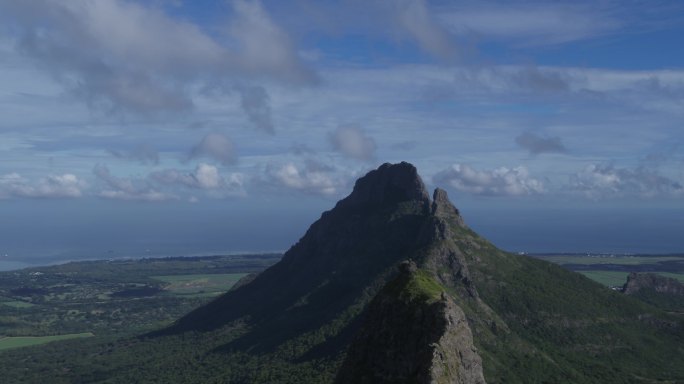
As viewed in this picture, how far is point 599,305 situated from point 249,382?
78995mm

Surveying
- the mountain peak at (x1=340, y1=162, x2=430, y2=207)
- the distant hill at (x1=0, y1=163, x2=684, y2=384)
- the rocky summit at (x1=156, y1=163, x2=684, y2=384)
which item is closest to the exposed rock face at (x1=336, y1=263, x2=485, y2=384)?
the rocky summit at (x1=156, y1=163, x2=684, y2=384)

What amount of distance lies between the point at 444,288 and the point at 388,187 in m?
93.7

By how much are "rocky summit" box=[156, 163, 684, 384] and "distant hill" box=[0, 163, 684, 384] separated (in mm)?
342

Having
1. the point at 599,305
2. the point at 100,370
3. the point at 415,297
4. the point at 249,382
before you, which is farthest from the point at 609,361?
the point at 100,370

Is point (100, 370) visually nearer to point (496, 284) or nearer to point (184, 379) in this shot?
point (184, 379)

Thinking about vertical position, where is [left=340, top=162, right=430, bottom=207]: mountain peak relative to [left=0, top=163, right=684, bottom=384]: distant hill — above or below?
above

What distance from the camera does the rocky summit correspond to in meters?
122

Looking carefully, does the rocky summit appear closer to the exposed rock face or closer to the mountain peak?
the mountain peak

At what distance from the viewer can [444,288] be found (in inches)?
3354

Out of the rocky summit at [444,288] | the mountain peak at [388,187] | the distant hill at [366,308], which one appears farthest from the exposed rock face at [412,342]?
the mountain peak at [388,187]

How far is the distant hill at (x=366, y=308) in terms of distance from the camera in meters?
123

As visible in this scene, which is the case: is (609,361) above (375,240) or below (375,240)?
below

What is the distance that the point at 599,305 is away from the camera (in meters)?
150

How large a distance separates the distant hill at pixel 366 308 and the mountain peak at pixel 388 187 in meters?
0.28
